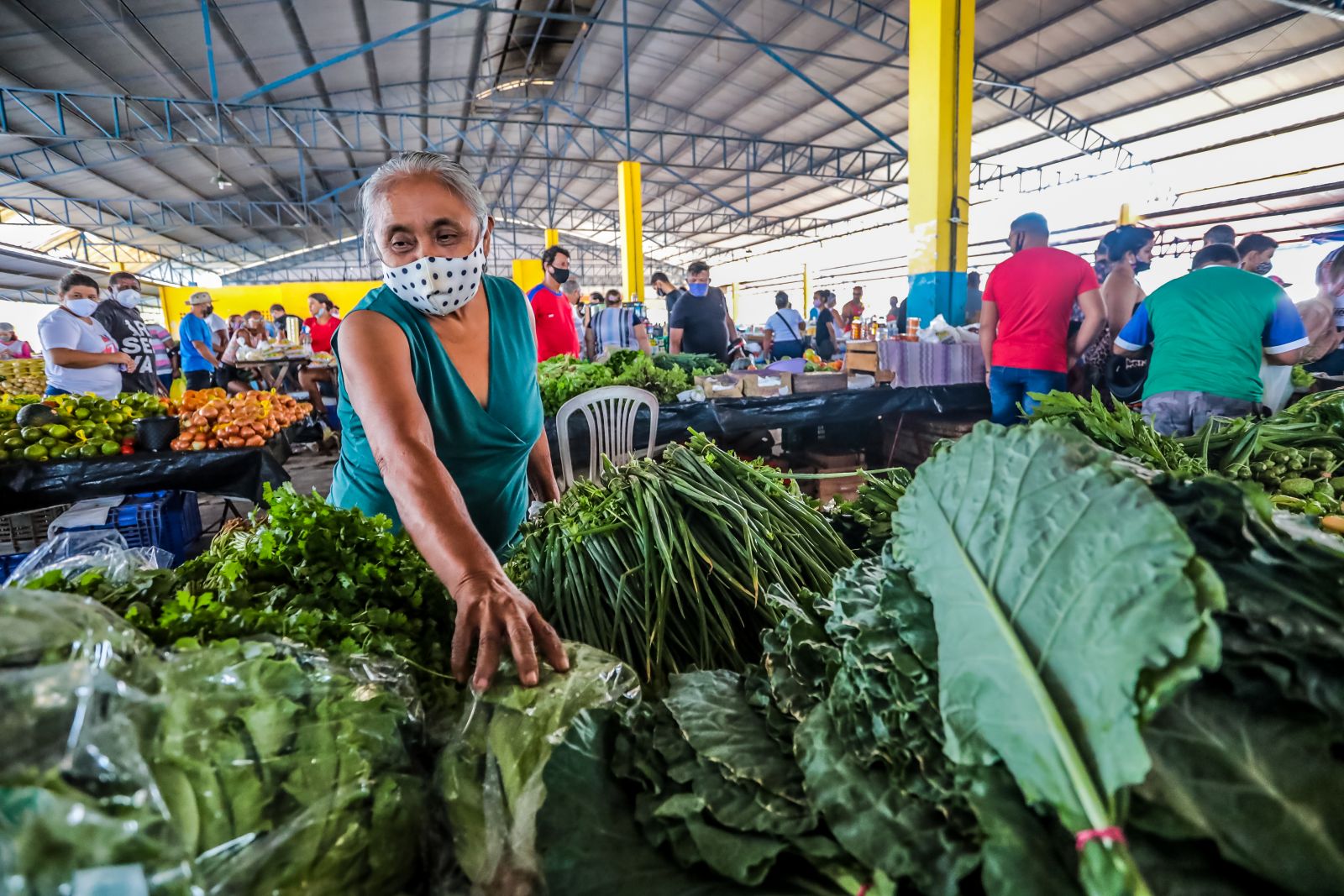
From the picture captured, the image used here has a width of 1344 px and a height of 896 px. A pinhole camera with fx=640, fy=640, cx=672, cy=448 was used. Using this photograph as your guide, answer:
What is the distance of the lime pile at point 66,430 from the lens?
3668 mm

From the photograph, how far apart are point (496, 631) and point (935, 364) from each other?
5008 mm

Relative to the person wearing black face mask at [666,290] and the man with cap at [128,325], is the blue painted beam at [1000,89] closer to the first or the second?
the person wearing black face mask at [666,290]

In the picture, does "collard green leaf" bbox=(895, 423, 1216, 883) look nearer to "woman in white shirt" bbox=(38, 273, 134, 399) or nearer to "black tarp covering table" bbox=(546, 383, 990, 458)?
"black tarp covering table" bbox=(546, 383, 990, 458)

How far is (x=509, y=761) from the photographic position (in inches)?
29.3

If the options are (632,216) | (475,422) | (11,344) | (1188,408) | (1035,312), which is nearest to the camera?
(475,422)

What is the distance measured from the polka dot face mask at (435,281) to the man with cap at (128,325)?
18.6 ft

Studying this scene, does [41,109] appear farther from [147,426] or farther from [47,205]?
[147,426]

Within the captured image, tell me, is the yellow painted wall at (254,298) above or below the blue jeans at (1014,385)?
above

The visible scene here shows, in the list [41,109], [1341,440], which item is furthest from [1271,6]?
[41,109]

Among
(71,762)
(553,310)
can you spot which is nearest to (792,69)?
(553,310)


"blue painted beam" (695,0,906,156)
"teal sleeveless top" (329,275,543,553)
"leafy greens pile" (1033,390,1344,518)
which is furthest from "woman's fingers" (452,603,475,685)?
"blue painted beam" (695,0,906,156)

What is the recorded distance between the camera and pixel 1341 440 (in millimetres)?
2119

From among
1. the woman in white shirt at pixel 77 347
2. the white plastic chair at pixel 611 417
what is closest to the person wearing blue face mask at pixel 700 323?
the white plastic chair at pixel 611 417

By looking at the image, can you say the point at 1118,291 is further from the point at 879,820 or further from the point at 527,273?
the point at 527,273
